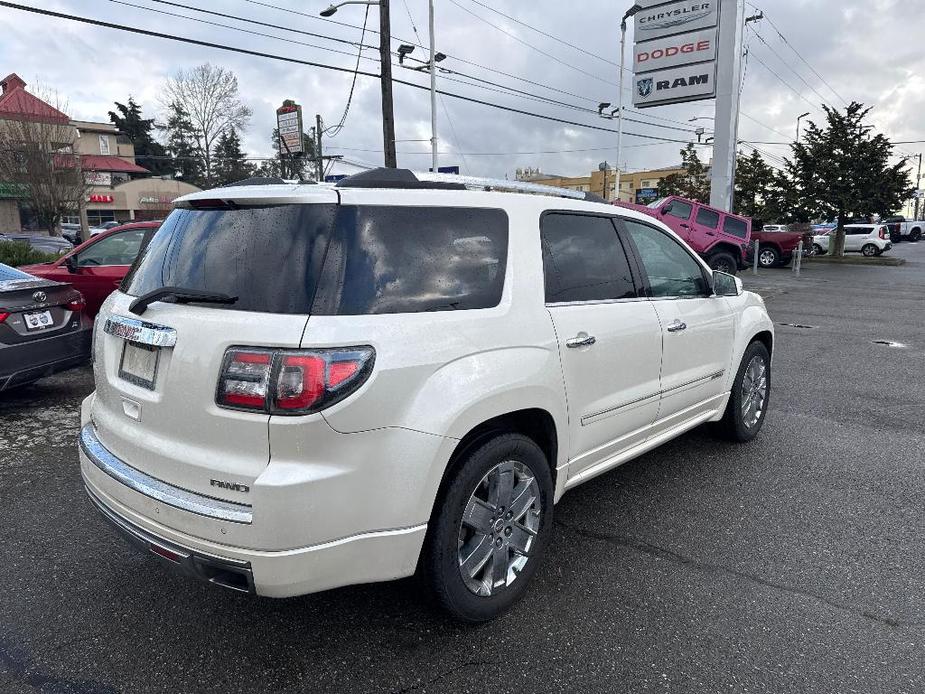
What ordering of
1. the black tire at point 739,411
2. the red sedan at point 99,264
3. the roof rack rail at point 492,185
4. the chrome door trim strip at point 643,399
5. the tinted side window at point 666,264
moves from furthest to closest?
the red sedan at point 99,264 < the black tire at point 739,411 < the tinted side window at point 666,264 < the chrome door trim strip at point 643,399 < the roof rack rail at point 492,185

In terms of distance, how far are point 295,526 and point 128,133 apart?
91.0 metres

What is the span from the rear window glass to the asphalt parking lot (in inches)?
49.9

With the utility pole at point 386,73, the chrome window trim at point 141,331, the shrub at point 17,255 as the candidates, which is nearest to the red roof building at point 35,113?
the shrub at point 17,255

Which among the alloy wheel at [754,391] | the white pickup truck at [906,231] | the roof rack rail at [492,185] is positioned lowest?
the white pickup truck at [906,231]

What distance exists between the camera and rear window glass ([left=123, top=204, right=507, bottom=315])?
2.19 meters

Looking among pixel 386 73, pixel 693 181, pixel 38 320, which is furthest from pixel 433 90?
pixel 693 181

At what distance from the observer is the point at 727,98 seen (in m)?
21.2

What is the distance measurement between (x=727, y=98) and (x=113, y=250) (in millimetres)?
20231

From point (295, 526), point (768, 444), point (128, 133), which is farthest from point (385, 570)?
point (128, 133)

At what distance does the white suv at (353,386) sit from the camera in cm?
208

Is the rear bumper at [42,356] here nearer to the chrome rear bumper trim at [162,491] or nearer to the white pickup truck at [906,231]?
the chrome rear bumper trim at [162,491]

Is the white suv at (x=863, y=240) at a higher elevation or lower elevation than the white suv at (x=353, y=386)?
lower

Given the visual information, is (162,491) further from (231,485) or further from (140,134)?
(140,134)

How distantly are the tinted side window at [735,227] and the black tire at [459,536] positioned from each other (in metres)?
17.6
